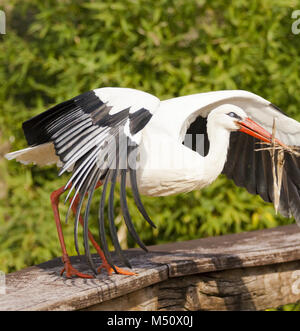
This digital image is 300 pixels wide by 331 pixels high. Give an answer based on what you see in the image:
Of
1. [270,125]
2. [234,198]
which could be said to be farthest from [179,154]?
[234,198]

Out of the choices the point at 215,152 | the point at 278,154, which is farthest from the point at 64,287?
the point at 278,154

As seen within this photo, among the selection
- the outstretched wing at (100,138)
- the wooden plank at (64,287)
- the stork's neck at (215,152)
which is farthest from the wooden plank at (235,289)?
the outstretched wing at (100,138)

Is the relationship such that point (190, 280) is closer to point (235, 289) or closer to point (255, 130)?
point (235, 289)

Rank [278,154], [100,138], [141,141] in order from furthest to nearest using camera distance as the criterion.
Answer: [278,154], [141,141], [100,138]

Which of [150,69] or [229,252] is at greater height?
[150,69]

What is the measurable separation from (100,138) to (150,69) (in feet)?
7.52

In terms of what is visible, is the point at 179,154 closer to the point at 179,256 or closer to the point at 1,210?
the point at 179,256

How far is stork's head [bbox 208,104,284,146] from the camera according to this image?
9.62 feet

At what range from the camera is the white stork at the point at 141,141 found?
8.18ft

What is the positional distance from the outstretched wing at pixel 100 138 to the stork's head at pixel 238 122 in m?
0.39

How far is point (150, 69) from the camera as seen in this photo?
4.74 metres

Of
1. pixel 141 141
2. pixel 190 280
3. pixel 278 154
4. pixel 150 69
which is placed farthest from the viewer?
pixel 150 69

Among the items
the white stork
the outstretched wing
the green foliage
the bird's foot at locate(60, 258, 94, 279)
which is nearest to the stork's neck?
the white stork

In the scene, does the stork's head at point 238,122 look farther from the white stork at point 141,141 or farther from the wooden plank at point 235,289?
the wooden plank at point 235,289
